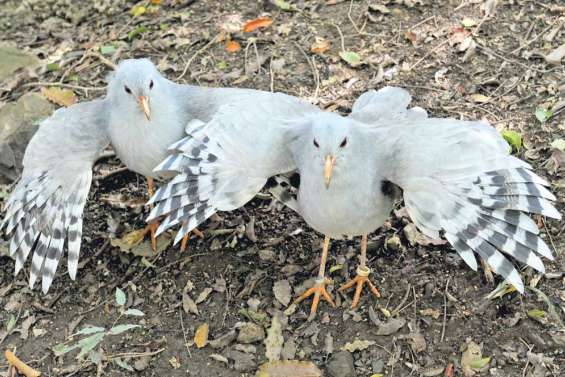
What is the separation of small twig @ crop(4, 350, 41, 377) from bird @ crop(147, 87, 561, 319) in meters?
1.34

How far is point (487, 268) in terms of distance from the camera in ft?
15.5

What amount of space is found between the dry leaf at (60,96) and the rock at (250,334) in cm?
322

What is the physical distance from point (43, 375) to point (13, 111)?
272 cm

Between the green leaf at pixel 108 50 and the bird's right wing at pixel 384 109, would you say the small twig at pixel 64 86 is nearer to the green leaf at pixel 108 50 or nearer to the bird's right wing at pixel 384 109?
→ the green leaf at pixel 108 50

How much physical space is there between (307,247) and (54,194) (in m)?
1.87

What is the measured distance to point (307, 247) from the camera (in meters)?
5.30

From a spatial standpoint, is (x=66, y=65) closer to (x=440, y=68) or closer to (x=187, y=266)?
(x=187, y=266)

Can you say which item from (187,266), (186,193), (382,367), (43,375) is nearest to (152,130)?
(186,193)

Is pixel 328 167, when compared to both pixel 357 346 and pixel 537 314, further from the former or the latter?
pixel 537 314

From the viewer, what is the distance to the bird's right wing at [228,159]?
172 inches

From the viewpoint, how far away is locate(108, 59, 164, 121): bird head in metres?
4.85

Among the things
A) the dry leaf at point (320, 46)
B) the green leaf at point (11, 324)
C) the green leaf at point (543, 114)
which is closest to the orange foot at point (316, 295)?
the green leaf at point (11, 324)

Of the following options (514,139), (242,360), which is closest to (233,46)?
(514,139)

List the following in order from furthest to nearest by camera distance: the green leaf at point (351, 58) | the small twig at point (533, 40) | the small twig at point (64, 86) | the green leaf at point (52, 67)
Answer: the green leaf at point (52, 67) < the small twig at point (64, 86) < the green leaf at point (351, 58) < the small twig at point (533, 40)
